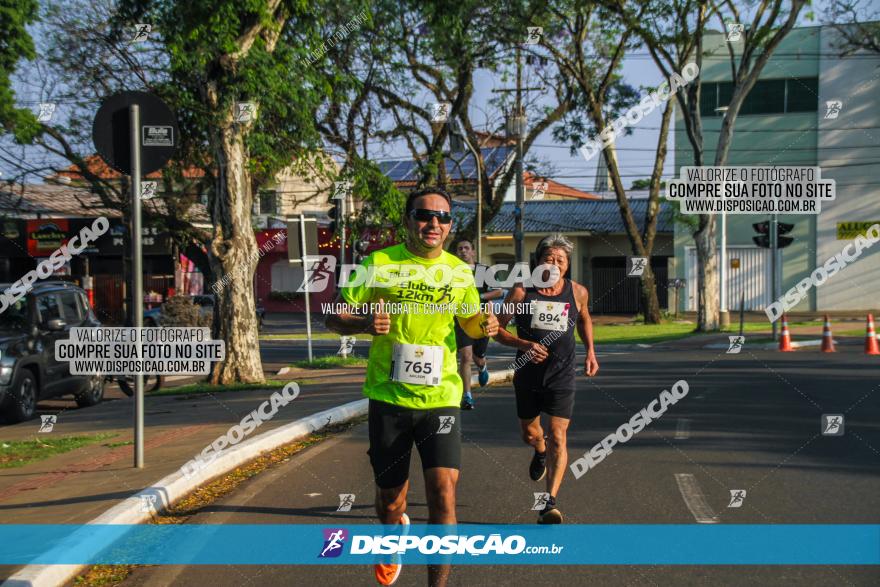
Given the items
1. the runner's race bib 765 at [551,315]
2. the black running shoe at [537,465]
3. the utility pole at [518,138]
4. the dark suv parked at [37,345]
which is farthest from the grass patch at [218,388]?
the utility pole at [518,138]

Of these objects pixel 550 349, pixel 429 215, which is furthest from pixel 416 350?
pixel 550 349

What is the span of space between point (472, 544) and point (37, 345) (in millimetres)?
8887

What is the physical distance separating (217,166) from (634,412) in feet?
24.2

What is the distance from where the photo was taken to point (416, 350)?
4664 mm

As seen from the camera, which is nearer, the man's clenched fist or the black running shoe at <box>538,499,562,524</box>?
the man's clenched fist

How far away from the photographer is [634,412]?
11.4 meters

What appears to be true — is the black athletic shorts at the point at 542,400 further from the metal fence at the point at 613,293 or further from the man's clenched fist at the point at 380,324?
Result: the metal fence at the point at 613,293

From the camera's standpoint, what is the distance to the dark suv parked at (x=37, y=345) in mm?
11906

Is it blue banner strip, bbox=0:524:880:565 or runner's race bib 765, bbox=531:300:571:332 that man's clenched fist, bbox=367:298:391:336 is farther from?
runner's race bib 765, bbox=531:300:571:332

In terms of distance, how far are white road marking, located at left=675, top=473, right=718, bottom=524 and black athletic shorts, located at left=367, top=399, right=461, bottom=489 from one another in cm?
242

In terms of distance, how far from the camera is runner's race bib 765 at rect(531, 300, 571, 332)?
667 cm

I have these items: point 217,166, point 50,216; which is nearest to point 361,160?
point 217,166

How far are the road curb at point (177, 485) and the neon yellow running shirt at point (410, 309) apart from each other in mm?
1951

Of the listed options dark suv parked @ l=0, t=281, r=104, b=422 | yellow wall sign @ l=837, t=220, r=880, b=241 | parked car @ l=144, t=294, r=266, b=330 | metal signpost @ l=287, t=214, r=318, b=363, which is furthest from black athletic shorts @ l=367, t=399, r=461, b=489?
yellow wall sign @ l=837, t=220, r=880, b=241
